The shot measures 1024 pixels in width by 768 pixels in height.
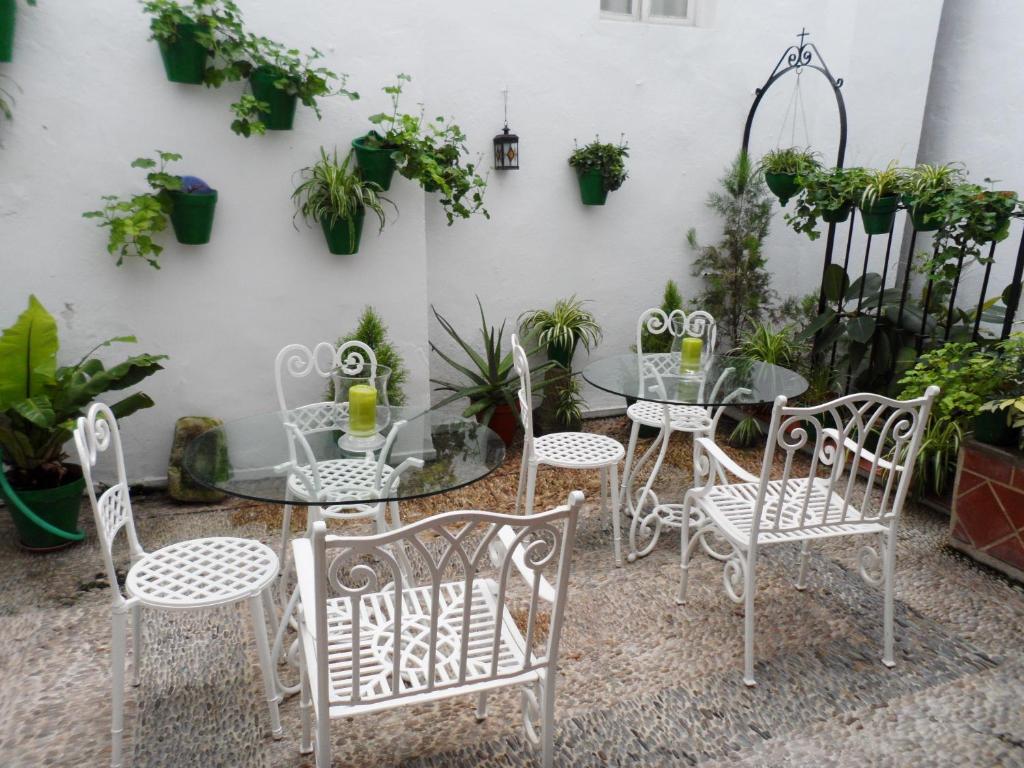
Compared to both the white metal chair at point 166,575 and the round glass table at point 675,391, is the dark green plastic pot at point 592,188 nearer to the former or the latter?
the round glass table at point 675,391

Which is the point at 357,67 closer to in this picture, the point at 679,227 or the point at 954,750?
the point at 679,227

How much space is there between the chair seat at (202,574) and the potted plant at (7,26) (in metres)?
2.34

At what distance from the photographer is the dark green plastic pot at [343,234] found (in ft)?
12.3

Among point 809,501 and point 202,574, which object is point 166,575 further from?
point 809,501

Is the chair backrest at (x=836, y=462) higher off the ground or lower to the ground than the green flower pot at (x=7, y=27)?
lower

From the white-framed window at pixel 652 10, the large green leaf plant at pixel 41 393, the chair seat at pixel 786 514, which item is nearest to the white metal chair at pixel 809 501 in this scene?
the chair seat at pixel 786 514

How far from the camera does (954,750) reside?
2.25 meters

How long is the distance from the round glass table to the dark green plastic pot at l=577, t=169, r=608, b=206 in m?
1.40

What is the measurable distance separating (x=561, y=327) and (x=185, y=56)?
8.20 feet

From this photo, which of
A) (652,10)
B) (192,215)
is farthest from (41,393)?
(652,10)

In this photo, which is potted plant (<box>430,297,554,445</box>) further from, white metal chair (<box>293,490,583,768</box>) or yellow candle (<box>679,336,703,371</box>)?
white metal chair (<box>293,490,583,768</box>)

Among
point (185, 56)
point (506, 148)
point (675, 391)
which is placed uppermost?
point (185, 56)

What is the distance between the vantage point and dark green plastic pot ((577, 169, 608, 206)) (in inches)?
181

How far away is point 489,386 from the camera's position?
14.7 ft
